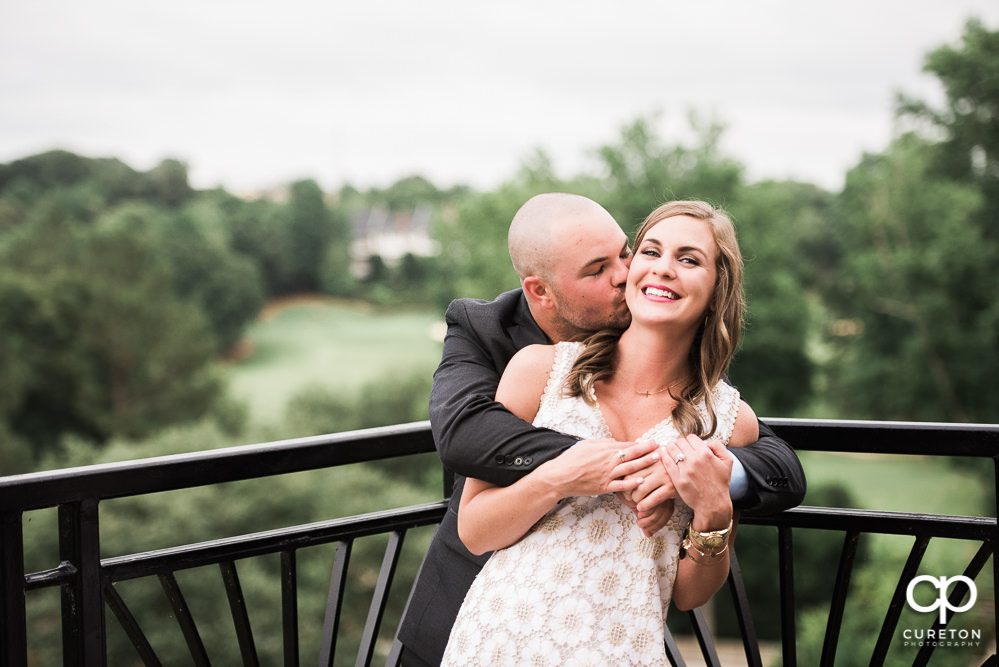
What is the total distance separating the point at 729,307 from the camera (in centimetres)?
151

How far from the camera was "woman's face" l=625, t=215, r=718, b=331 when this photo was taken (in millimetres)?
1458

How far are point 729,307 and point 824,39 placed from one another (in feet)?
106

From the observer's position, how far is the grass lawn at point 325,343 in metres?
29.6

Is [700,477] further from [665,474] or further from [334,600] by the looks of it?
[334,600]

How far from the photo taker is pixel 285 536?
73.1 inches

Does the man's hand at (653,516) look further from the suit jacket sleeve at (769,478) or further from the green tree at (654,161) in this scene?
the green tree at (654,161)

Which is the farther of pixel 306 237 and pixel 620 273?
pixel 306 237

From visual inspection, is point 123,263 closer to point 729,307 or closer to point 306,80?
point 306,80

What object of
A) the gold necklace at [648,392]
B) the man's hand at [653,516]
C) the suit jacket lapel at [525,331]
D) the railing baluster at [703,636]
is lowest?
the railing baluster at [703,636]

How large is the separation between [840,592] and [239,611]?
4.60 ft

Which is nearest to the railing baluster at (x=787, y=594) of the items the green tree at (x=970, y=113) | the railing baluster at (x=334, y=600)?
the railing baluster at (x=334, y=600)

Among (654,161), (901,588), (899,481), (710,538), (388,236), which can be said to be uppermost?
(654,161)

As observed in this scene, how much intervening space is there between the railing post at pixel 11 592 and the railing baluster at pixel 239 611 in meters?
0.38

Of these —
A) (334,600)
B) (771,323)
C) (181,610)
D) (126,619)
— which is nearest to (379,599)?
(334,600)
